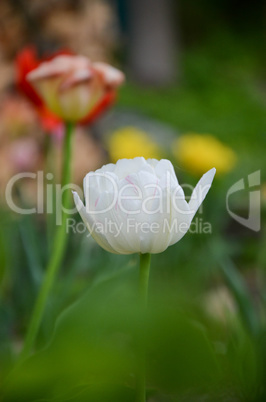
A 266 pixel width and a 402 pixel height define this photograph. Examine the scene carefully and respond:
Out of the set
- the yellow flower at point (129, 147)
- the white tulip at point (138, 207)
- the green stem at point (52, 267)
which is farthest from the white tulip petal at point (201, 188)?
the yellow flower at point (129, 147)

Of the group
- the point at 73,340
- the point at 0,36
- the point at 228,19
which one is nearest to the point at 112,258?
the point at 73,340

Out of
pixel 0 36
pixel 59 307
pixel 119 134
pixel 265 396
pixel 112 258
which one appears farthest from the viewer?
pixel 0 36

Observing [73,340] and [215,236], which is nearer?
Result: [73,340]

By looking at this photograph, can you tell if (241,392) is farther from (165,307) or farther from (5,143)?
(5,143)

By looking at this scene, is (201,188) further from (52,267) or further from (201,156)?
(201,156)

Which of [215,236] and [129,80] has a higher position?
[129,80]

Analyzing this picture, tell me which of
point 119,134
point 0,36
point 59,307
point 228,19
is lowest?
point 59,307

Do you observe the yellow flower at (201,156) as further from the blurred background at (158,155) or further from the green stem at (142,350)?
the green stem at (142,350)
